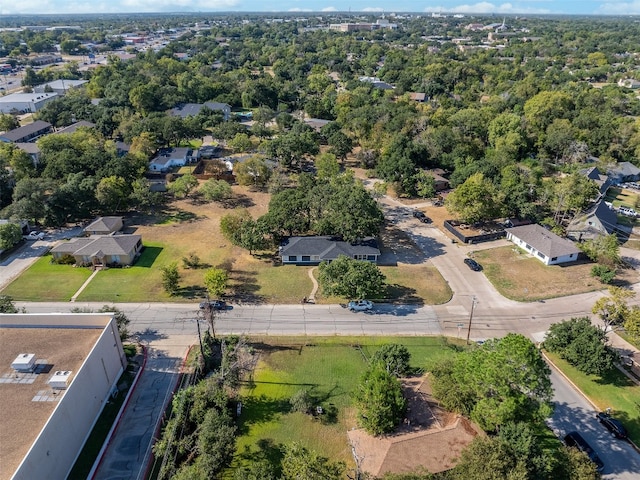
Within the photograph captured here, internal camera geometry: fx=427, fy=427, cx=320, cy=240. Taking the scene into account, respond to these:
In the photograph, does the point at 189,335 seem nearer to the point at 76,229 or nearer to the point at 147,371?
the point at 147,371

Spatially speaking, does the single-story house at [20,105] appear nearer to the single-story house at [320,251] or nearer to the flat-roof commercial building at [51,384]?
the single-story house at [320,251]

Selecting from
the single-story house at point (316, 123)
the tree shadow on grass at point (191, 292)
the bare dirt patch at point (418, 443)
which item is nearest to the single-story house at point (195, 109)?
the single-story house at point (316, 123)

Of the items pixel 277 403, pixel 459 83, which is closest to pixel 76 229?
pixel 277 403

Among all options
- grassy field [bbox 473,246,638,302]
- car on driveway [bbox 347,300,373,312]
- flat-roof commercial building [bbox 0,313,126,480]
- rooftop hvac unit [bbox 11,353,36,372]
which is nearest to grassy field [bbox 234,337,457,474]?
car on driveway [bbox 347,300,373,312]

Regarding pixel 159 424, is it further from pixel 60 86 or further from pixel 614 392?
pixel 60 86

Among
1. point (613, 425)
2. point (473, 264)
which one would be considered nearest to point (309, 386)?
point (613, 425)

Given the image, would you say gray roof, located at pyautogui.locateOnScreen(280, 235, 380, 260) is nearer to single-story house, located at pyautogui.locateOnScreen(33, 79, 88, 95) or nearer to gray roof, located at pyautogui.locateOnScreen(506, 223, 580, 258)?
gray roof, located at pyautogui.locateOnScreen(506, 223, 580, 258)
